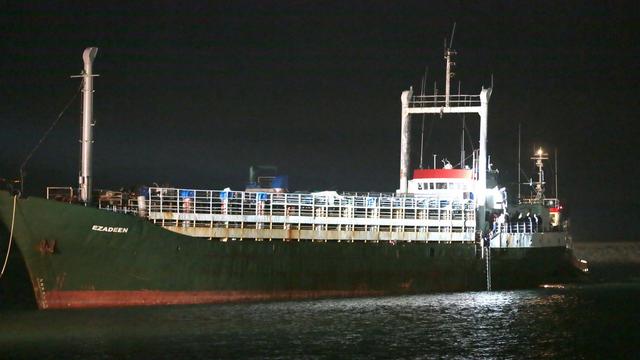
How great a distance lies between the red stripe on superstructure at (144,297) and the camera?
112ft

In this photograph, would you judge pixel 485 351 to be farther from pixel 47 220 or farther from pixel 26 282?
pixel 26 282

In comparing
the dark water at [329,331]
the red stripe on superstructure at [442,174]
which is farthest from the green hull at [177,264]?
the red stripe on superstructure at [442,174]

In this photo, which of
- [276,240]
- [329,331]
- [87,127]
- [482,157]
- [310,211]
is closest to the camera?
[329,331]

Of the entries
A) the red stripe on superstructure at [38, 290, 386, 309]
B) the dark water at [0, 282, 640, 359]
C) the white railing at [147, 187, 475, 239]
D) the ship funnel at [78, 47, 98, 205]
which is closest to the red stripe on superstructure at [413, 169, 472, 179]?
the white railing at [147, 187, 475, 239]

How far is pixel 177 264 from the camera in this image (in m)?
35.9

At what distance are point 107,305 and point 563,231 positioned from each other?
104 feet

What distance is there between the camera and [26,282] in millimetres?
63531

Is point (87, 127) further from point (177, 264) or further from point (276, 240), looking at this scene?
point (276, 240)

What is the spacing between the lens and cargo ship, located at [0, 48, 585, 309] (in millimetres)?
34156

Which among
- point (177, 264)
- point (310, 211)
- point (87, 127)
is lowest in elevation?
point (177, 264)

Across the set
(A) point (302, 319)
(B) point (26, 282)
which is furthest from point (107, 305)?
(B) point (26, 282)

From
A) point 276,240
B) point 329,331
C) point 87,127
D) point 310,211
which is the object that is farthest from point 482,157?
point 87,127

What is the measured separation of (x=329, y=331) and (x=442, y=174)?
20.3 meters

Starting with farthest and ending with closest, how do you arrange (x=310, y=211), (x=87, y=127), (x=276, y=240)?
(x=310, y=211) → (x=276, y=240) → (x=87, y=127)
